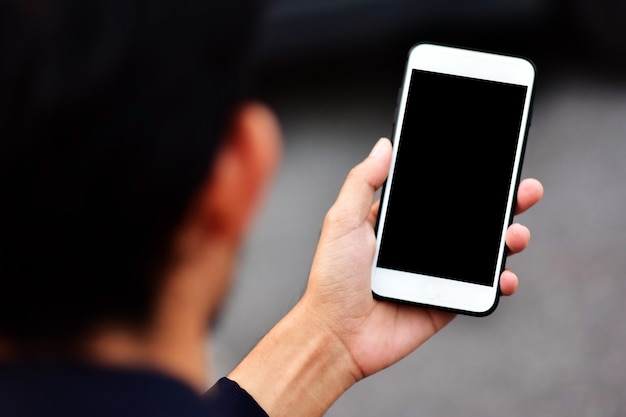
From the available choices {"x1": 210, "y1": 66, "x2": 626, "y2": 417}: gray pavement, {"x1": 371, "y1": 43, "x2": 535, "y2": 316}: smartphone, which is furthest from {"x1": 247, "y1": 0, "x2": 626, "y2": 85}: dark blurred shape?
{"x1": 371, "y1": 43, "x2": 535, "y2": 316}: smartphone

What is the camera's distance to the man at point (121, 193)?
0.50 meters

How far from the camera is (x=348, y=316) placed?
143cm

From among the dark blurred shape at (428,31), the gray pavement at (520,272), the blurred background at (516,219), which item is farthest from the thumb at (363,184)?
the dark blurred shape at (428,31)

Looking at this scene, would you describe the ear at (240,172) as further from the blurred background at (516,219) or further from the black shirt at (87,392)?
the blurred background at (516,219)

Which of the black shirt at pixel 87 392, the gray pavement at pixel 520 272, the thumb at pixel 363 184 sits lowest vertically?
the gray pavement at pixel 520 272

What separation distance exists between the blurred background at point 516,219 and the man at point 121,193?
1.27 m

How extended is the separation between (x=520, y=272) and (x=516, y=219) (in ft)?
0.54

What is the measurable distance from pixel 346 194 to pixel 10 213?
3.09 ft

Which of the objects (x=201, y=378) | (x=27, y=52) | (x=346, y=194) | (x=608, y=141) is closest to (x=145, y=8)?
(x=27, y=52)

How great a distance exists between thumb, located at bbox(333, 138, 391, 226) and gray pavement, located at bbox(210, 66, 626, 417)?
789 millimetres

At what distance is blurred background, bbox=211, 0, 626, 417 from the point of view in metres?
2.31

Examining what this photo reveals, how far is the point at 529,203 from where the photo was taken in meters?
1.50

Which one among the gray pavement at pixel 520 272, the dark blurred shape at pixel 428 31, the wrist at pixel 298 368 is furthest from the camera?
the dark blurred shape at pixel 428 31

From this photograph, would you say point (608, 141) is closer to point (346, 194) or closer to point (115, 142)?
point (346, 194)
